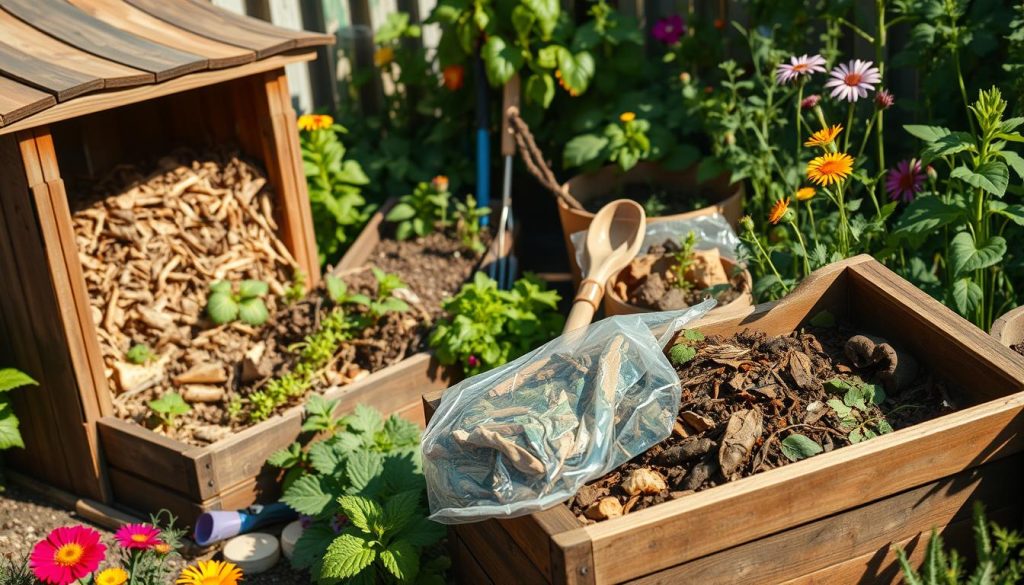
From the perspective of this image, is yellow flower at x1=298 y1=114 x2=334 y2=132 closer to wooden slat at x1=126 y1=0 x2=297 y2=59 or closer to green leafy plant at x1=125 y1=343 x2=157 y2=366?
wooden slat at x1=126 y1=0 x2=297 y2=59

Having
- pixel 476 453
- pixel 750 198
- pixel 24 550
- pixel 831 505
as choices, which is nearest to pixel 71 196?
pixel 24 550

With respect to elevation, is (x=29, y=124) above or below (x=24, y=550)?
above

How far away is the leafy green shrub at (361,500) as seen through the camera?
273 centimetres

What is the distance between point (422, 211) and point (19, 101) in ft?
6.52

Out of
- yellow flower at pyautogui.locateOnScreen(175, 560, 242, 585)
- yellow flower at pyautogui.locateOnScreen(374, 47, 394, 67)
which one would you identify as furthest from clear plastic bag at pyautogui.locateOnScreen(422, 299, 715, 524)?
yellow flower at pyautogui.locateOnScreen(374, 47, 394, 67)

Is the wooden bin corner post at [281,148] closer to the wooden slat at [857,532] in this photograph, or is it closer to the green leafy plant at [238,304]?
the green leafy plant at [238,304]

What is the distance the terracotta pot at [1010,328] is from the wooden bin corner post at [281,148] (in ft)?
8.38

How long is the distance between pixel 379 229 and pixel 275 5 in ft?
3.74

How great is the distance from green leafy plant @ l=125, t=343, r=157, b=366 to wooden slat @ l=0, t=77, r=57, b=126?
40.3 inches

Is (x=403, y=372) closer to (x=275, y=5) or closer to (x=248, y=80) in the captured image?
(x=248, y=80)

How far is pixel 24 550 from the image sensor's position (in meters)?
3.40

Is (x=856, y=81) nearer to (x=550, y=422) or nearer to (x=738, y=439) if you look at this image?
(x=738, y=439)

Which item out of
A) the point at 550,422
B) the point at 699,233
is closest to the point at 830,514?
the point at 550,422

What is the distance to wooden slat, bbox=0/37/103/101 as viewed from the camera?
317 centimetres
